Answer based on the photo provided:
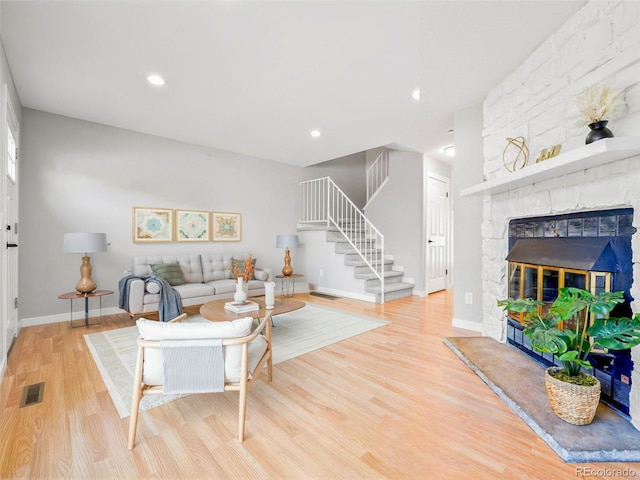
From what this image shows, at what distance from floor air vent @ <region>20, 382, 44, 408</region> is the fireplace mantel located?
3.73 metres

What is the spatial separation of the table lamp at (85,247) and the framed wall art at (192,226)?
1334mm

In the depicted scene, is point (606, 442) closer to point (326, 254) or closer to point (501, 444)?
point (501, 444)

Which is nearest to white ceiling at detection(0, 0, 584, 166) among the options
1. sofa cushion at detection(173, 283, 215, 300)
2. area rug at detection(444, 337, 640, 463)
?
sofa cushion at detection(173, 283, 215, 300)

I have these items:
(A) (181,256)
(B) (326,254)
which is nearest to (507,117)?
(B) (326,254)

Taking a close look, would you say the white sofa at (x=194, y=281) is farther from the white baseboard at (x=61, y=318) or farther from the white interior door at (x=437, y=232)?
the white interior door at (x=437, y=232)

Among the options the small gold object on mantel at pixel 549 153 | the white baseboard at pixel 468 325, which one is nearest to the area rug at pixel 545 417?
the white baseboard at pixel 468 325

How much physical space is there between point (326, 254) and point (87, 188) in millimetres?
4015

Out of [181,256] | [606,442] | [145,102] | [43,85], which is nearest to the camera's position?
[606,442]

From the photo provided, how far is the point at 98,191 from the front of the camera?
13.8ft

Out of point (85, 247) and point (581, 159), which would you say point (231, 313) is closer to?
point (85, 247)

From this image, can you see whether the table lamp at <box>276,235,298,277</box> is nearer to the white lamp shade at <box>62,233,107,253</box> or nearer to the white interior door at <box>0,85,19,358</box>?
the white lamp shade at <box>62,233,107,253</box>

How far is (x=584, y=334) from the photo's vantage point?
1.69m

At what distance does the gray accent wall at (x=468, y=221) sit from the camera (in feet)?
11.2

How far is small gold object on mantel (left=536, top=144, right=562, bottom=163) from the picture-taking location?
2168mm
